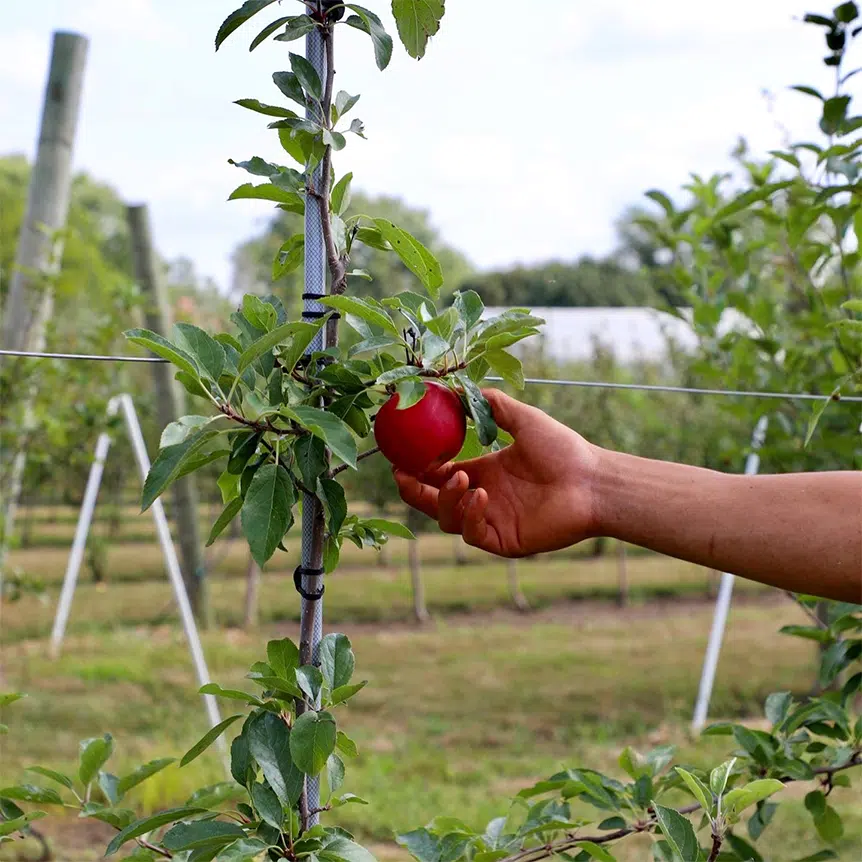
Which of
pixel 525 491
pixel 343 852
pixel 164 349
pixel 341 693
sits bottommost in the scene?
pixel 343 852

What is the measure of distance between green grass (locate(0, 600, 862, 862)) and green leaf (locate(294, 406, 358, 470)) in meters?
2.61

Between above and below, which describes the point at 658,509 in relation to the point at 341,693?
above

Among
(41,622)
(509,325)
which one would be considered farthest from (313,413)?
(41,622)

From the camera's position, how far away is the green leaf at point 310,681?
1.03 meters

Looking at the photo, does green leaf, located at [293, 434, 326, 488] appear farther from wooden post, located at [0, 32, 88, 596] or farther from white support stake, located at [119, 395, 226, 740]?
wooden post, located at [0, 32, 88, 596]

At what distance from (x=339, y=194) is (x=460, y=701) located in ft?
14.0

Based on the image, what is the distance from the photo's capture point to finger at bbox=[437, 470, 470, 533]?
116 cm

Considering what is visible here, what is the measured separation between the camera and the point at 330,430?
938mm

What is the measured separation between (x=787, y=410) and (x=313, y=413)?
192cm

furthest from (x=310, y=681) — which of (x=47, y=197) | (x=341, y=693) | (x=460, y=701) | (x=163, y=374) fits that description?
(x=163, y=374)

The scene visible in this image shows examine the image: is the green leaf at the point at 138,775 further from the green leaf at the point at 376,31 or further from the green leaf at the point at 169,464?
the green leaf at the point at 376,31

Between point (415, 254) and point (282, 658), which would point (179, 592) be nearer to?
point (282, 658)

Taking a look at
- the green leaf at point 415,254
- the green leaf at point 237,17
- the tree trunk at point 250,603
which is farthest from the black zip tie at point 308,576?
the tree trunk at point 250,603

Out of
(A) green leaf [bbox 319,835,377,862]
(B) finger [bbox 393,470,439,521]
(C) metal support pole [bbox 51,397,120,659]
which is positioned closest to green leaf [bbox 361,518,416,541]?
(B) finger [bbox 393,470,439,521]
